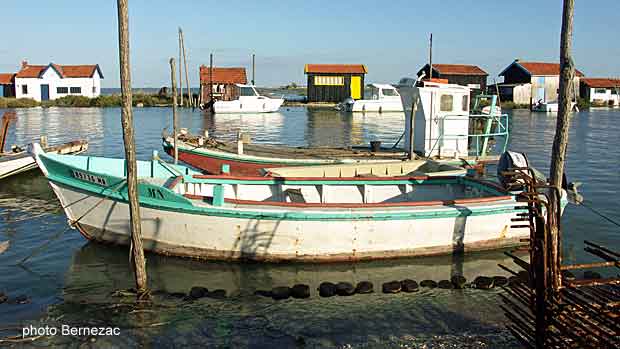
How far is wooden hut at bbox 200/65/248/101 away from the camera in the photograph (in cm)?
6738

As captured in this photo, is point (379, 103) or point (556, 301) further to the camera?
point (379, 103)

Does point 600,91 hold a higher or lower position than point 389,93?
higher

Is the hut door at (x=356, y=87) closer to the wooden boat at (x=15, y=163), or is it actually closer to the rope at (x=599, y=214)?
the wooden boat at (x=15, y=163)

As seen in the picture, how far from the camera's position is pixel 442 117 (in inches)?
663

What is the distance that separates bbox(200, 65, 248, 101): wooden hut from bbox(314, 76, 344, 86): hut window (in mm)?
9853

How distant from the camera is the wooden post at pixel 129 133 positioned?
806 cm

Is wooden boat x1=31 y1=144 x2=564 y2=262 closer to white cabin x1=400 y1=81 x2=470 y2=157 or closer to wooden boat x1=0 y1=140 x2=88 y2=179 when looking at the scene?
white cabin x1=400 y1=81 x2=470 y2=157

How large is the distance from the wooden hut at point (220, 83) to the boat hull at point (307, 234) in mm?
57079

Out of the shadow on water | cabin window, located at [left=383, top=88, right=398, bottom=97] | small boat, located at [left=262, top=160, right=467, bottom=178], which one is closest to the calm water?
the shadow on water

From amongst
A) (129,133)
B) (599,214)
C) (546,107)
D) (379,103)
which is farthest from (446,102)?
(546,107)

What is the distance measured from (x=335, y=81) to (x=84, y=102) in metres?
33.5

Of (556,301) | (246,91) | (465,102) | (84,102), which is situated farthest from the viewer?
(84,102)

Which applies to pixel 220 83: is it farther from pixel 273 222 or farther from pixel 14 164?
pixel 273 222

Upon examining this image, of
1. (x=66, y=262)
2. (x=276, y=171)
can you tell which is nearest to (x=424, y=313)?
(x=276, y=171)
